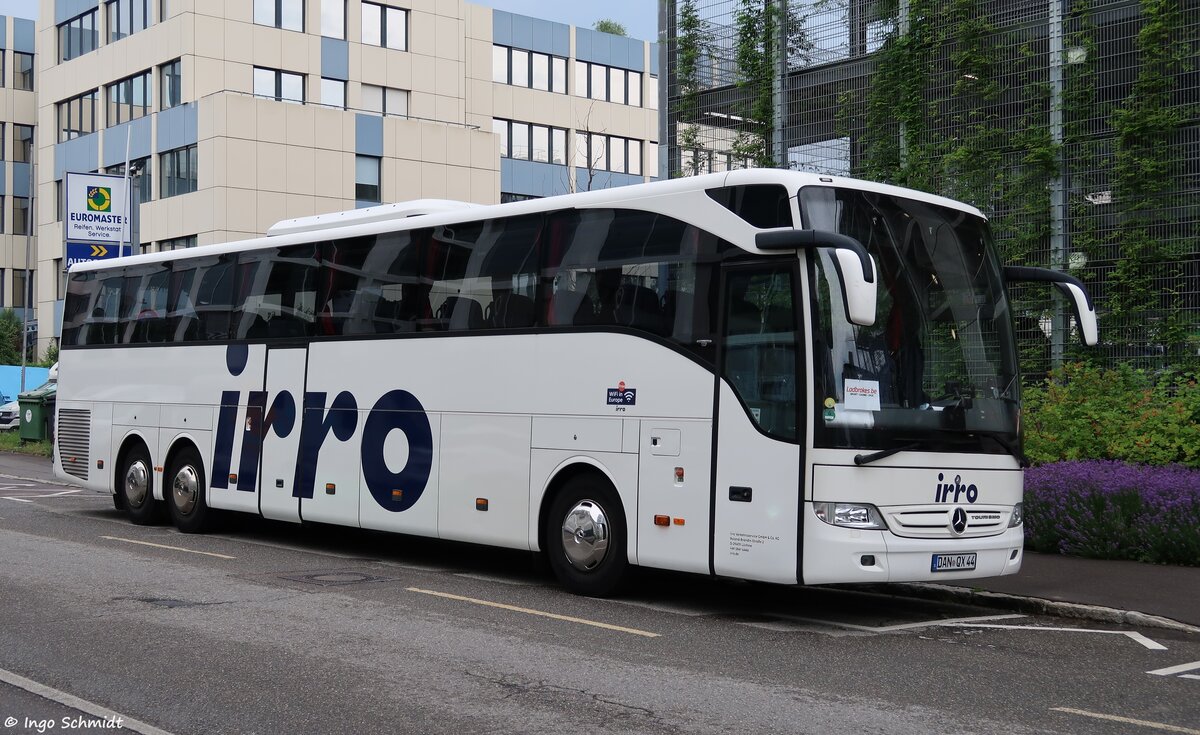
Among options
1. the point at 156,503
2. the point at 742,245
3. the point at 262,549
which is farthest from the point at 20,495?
the point at 742,245

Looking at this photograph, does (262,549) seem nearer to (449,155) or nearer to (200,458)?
(200,458)

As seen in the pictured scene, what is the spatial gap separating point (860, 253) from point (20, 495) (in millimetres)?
17179

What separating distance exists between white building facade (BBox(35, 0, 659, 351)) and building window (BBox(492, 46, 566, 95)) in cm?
8

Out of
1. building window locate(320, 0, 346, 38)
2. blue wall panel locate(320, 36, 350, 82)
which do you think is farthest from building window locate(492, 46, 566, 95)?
blue wall panel locate(320, 36, 350, 82)

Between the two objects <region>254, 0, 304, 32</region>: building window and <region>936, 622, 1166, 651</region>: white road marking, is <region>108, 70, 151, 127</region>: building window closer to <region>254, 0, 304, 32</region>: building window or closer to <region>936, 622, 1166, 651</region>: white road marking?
<region>254, 0, 304, 32</region>: building window

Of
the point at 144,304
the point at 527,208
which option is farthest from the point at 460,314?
the point at 144,304

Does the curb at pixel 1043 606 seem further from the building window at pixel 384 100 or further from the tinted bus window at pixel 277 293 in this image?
the building window at pixel 384 100

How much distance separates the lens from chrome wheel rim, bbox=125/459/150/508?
1777 centimetres

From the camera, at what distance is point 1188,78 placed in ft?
58.3

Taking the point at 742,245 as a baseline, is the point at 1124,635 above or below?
below

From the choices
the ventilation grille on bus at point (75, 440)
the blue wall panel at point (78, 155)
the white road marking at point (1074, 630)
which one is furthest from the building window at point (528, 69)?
the white road marking at point (1074, 630)

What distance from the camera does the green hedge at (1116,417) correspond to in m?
15.6

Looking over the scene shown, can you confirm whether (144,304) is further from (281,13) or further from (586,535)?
(281,13)

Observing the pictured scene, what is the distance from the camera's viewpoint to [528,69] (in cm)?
6356
